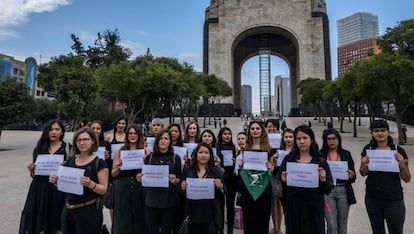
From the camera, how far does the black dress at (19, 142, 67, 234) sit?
139 inches

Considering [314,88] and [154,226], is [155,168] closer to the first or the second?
[154,226]

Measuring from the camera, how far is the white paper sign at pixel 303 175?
3.14 meters

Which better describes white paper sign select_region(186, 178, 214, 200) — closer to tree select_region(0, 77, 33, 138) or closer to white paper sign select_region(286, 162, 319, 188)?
white paper sign select_region(286, 162, 319, 188)

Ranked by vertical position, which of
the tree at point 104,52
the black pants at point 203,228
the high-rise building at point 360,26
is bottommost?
the black pants at point 203,228

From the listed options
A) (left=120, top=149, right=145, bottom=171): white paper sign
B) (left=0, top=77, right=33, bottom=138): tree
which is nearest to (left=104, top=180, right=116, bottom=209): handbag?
(left=120, top=149, right=145, bottom=171): white paper sign

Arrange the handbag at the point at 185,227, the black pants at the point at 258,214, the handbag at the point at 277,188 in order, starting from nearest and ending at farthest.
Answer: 1. the handbag at the point at 185,227
2. the black pants at the point at 258,214
3. the handbag at the point at 277,188

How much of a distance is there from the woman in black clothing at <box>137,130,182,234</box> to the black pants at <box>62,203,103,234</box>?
0.67m

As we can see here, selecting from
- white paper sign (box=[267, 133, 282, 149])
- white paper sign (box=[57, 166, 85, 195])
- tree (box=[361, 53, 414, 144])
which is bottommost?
white paper sign (box=[57, 166, 85, 195])

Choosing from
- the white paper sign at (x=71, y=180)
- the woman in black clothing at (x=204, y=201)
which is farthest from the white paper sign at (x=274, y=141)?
the white paper sign at (x=71, y=180)

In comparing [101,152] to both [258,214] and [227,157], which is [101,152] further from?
[258,214]

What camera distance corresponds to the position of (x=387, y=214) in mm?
3379

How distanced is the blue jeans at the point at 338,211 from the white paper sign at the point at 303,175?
90cm

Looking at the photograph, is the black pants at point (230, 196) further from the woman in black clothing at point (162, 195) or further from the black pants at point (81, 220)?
the black pants at point (81, 220)

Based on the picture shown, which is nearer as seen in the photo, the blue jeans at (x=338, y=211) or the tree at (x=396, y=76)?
the blue jeans at (x=338, y=211)
